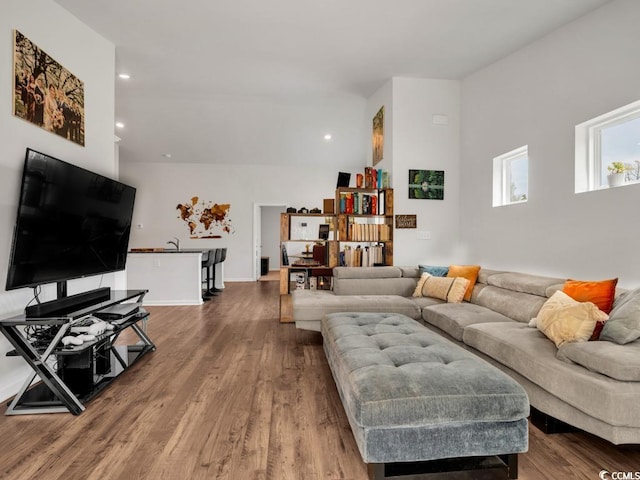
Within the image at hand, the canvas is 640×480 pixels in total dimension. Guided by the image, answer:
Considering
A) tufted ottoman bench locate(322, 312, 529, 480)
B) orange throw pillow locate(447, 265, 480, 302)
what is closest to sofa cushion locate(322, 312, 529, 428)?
tufted ottoman bench locate(322, 312, 529, 480)

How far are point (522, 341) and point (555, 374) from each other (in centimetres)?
36

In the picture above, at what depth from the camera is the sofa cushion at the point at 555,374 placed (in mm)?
1540

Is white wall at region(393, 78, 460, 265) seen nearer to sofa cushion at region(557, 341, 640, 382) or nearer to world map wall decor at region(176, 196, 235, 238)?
sofa cushion at region(557, 341, 640, 382)

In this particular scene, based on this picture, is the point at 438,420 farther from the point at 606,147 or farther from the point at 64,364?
the point at 606,147

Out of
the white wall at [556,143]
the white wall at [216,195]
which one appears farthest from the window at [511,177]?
the white wall at [216,195]

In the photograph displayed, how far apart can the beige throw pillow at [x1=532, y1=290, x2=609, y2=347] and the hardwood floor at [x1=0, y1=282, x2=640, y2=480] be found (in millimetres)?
523

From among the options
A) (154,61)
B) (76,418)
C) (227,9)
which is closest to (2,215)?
(76,418)

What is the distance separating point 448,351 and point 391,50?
3.42m

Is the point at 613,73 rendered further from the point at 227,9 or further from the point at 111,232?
the point at 111,232

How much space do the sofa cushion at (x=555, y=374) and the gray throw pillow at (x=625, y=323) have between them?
293 mm

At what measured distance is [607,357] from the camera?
167 centimetres

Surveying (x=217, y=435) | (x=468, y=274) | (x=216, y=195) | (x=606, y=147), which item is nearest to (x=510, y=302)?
(x=468, y=274)

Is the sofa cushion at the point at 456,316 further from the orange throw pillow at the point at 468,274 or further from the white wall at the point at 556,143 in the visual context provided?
the white wall at the point at 556,143

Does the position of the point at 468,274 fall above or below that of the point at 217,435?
above
